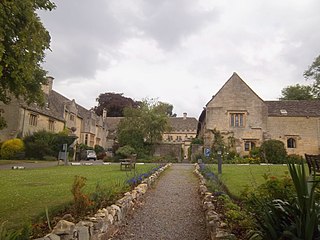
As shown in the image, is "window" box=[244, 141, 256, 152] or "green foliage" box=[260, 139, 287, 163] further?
"window" box=[244, 141, 256, 152]

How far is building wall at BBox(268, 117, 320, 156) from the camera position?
3778cm

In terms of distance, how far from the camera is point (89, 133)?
179 ft

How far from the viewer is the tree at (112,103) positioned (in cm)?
7326

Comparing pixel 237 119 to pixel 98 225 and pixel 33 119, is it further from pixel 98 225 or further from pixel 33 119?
pixel 98 225

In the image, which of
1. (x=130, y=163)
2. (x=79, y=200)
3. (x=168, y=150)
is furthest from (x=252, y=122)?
(x=79, y=200)

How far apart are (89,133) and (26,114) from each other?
17.1m

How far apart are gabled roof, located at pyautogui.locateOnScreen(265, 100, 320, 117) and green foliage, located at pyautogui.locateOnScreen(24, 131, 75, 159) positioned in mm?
26481

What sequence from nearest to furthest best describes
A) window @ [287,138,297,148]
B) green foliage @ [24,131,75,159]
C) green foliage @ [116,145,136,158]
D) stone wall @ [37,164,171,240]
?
stone wall @ [37,164,171,240] < green foliage @ [116,145,136,158] < green foliage @ [24,131,75,159] < window @ [287,138,297,148]

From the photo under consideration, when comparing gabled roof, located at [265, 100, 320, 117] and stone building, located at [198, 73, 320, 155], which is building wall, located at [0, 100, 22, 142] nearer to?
stone building, located at [198, 73, 320, 155]

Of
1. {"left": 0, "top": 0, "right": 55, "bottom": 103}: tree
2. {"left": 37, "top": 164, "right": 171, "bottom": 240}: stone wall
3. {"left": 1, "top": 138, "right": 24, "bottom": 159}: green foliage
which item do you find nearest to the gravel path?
{"left": 37, "top": 164, "right": 171, "bottom": 240}: stone wall

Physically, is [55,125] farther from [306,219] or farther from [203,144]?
[306,219]

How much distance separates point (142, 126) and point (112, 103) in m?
34.1

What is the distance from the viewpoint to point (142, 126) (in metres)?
42.0

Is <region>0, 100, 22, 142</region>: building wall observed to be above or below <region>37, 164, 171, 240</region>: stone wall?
above
